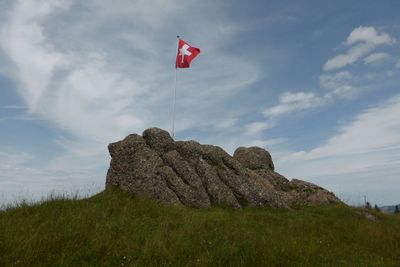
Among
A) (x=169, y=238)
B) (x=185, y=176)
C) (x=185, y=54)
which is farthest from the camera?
(x=185, y=54)

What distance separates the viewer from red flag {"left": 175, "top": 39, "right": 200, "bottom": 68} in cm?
3042

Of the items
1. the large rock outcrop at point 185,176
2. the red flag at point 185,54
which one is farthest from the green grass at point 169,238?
the red flag at point 185,54

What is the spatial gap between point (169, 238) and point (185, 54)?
17.8 m

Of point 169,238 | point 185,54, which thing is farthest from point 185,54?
point 169,238

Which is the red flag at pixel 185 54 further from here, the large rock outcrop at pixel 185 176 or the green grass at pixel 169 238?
the green grass at pixel 169 238

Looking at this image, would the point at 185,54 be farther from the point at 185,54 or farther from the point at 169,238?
the point at 169,238

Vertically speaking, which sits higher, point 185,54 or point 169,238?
point 185,54

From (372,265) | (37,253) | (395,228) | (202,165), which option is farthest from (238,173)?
(37,253)

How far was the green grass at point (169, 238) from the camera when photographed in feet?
44.2

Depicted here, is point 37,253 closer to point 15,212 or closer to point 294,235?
point 15,212

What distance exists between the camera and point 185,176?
1001 inches

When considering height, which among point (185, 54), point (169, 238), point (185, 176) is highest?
point (185, 54)

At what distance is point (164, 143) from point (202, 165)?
2.91 meters

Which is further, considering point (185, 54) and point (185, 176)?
point (185, 54)
